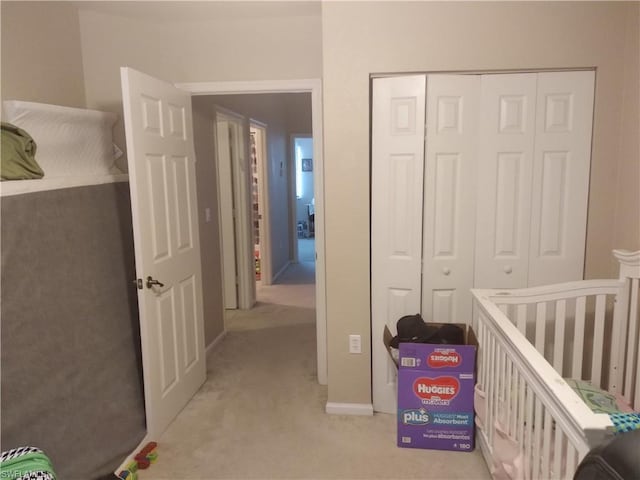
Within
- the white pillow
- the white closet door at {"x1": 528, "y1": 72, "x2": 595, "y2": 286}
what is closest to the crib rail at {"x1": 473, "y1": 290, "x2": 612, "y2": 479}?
the white closet door at {"x1": 528, "y1": 72, "x2": 595, "y2": 286}

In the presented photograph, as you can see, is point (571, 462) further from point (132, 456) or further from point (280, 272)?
point (280, 272)

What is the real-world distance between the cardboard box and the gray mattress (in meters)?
1.42

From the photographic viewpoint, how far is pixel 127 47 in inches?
117

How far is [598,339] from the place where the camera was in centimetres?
228

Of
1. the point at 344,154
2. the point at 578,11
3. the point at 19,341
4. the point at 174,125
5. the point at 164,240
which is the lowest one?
the point at 19,341

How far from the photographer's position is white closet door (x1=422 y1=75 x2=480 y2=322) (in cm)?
245

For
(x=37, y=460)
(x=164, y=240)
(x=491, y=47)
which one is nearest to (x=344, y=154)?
(x=491, y=47)

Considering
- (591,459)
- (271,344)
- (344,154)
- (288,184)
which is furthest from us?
(288,184)

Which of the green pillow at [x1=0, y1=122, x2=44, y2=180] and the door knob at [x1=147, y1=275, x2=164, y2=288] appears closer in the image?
the green pillow at [x1=0, y1=122, x2=44, y2=180]

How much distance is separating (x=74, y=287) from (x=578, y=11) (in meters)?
2.69

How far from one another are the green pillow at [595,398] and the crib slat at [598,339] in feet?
0.72

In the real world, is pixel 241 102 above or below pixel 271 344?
above

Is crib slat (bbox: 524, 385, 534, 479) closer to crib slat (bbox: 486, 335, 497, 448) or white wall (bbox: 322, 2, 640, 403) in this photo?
crib slat (bbox: 486, 335, 497, 448)

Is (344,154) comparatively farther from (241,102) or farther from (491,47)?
(241,102)
